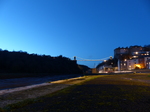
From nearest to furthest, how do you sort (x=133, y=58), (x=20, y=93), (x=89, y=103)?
(x=89, y=103) → (x=20, y=93) → (x=133, y=58)

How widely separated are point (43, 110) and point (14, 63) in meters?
48.8

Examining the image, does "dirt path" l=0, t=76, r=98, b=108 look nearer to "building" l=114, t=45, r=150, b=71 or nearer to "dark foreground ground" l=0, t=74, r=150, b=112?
"dark foreground ground" l=0, t=74, r=150, b=112

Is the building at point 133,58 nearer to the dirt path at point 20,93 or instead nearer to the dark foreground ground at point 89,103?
the dirt path at point 20,93

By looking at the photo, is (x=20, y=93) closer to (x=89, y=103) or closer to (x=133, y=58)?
(x=89, y=103)

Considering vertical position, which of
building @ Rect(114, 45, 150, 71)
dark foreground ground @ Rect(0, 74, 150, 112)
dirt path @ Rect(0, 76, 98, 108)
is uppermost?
building @ Rect(114, 45, 150, 71)

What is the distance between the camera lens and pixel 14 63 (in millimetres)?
49625

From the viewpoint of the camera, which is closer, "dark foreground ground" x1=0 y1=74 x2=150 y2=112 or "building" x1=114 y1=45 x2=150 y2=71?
"dark foreground ground" x1=0 y1=74 x2=150 y2=112

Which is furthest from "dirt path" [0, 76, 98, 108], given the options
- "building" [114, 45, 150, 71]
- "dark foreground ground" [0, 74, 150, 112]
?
"building" [114, 45, 150, 71]

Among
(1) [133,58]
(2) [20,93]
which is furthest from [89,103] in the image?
(1) [133,58]

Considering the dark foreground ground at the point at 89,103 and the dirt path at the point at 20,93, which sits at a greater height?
the dark foreground ground at the point at 89,103

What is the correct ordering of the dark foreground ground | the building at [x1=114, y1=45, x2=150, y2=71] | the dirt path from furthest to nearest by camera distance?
the building at [x1=114, y1=45, x2=150, y2=71], the dirt path, the dark foreground ground

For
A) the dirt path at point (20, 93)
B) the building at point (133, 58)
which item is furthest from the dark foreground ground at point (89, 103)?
the building at point (133, 58)

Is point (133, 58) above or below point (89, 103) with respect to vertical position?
above

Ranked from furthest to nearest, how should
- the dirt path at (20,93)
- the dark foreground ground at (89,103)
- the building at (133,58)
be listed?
the building at (133,58) → the dirt path at (20,93) → the dark foreground ground at (89,103)
